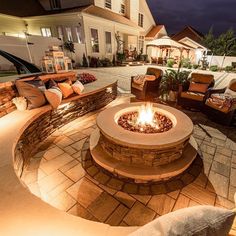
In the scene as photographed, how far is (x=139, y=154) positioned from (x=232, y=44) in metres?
22.3

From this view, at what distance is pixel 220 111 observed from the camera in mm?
3932

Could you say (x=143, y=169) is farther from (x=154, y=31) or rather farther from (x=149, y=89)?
(x=154, y=31)

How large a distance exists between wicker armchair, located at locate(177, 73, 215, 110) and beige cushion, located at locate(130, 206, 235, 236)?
169 inches

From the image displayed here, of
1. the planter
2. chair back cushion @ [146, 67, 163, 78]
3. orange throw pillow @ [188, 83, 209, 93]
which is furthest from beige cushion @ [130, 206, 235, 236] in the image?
chair back cushion @ [146, 67, 163, 78]

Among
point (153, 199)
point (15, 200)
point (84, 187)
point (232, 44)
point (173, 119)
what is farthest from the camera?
point (232, 44)

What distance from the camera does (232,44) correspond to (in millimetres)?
18297

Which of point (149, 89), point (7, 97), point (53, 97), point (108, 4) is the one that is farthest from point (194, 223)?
point (108, 4)

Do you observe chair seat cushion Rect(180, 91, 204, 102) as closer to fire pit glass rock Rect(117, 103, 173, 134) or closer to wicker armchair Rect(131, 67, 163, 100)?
wicker armchair Rect(131, 67, 163, 100)

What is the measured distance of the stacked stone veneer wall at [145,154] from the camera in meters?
2.32

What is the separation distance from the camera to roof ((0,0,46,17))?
11.4 metres

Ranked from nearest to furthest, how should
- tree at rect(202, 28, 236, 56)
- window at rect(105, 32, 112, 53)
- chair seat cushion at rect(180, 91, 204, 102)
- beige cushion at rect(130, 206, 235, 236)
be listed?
beige cushion at rect(130, 206, 235, 236), chair seat cushion at rect(180, 91, 204, 102), window at rect(105, 32, 112, 53), tree at rect(202, 28, 236, 56)

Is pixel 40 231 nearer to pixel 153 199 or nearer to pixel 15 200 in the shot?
pixel 15 200

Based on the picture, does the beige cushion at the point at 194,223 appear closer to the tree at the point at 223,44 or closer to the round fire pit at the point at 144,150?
the round fire pit at the point at 144,150

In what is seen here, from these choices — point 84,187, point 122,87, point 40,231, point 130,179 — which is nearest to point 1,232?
point 40,231
